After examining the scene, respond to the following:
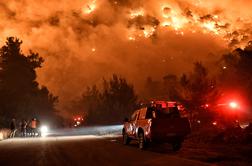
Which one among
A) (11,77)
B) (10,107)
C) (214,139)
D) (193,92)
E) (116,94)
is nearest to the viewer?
(214,139)

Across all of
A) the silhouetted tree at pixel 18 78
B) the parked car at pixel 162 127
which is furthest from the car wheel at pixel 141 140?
the silhouetted tree at pixel 18 78

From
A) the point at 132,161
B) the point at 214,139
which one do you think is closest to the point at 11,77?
the point at 214,139

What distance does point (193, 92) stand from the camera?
38.5 meters

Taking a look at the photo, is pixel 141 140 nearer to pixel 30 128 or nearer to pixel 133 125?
pixel 133 125

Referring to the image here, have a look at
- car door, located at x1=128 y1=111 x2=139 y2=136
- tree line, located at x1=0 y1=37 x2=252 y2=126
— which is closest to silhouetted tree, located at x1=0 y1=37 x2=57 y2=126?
tree line, located at x1=0 y1=37 x2=252 y2=126

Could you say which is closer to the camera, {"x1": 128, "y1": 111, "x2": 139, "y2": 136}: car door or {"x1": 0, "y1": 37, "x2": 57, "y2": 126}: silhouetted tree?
{"x1": 128, "y1": 111, "x2": 139, "y2": 136}: car door

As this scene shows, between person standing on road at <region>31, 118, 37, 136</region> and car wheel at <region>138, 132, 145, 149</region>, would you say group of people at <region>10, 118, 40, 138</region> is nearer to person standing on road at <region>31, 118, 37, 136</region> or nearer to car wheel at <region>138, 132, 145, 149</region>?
person standing on road at <region>31, 118, 37, 136</region>

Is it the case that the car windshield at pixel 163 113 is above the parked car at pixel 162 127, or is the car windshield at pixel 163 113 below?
above

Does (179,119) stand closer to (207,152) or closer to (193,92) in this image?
(207,152)

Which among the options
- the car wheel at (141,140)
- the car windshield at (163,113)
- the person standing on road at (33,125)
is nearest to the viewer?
the car windshield at (163,113)

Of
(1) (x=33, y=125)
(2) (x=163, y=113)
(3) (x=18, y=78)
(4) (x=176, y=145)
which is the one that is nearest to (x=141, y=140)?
(2) (x=163, y=113)

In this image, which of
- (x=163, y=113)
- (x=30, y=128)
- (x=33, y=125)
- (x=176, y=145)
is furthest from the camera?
(x=30, y=128)

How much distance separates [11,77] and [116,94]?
31.8 m

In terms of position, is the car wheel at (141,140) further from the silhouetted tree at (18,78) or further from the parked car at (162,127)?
the silhouetted tree at (18,78)
